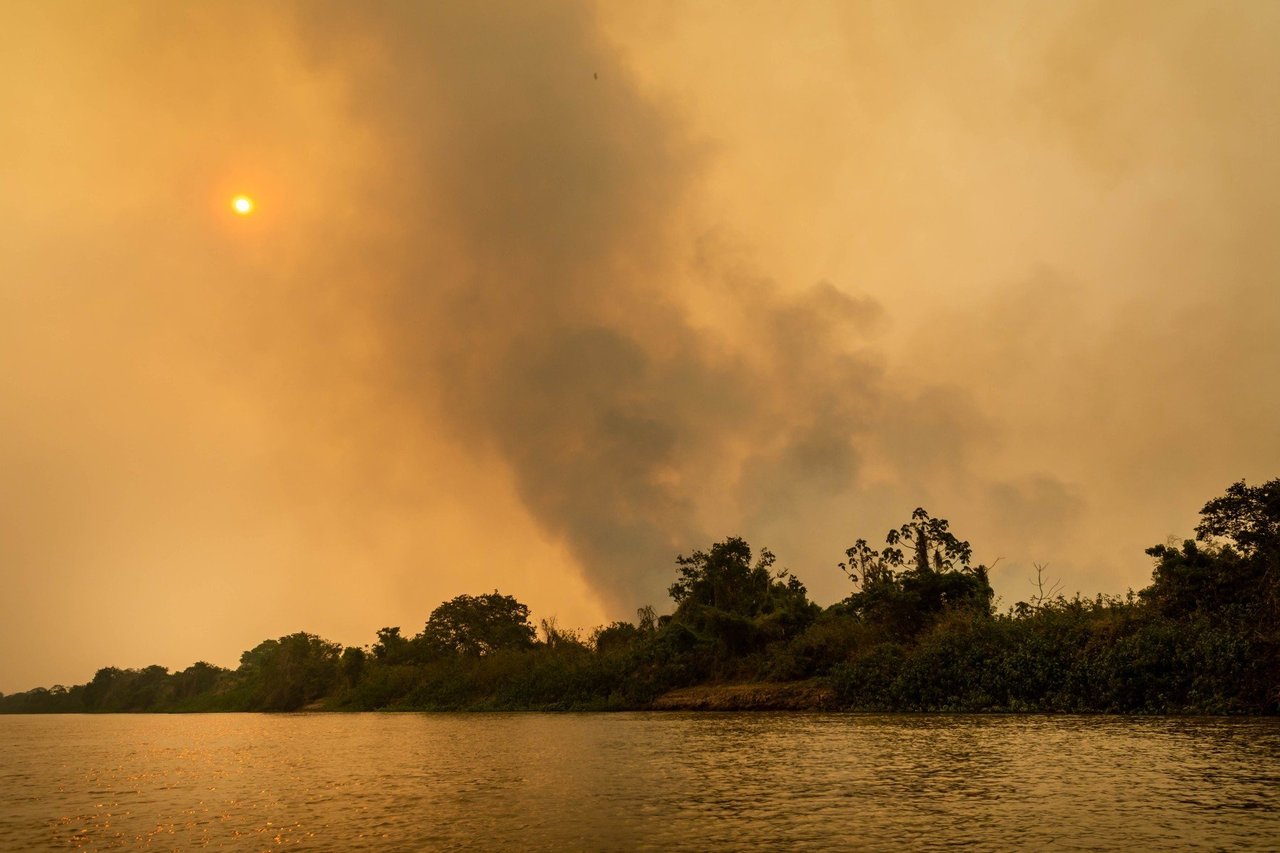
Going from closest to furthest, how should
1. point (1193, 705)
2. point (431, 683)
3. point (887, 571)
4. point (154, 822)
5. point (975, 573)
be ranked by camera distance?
1. point (154, 822)
2. point (1193, 705)
3. point (975, 573)
4. point (887, 571)
5. point (431, 683)

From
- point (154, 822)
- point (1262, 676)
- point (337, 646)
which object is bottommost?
point (154, 822)

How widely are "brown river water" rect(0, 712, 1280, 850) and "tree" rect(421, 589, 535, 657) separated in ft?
238

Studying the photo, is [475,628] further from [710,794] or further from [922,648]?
[710,794]

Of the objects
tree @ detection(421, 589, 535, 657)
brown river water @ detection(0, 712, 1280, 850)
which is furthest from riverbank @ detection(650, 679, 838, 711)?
tree @ detection(421, 589, 535, 657)

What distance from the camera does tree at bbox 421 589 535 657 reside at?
334ft

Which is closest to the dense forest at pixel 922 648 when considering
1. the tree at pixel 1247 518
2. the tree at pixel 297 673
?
the tree at pixel 1247 518

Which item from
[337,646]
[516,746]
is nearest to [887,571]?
[516,746]

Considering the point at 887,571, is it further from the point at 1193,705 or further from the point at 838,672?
the point at 1193,705

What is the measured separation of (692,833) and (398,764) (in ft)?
53.3

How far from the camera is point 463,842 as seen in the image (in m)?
12.0

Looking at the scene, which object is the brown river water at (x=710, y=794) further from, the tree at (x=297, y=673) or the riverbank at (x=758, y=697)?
the tree at (x=297, y=673)

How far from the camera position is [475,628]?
103938 millimetres

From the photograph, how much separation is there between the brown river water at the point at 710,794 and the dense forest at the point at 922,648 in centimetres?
499

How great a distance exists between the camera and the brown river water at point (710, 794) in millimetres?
11844
